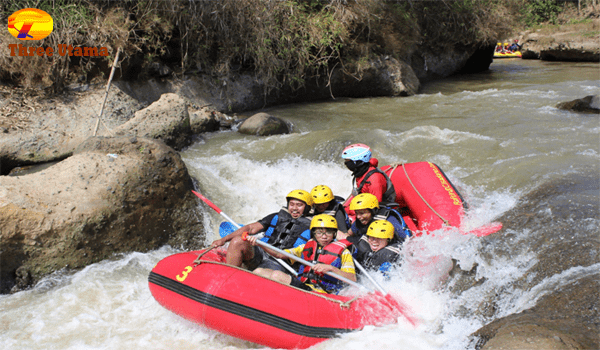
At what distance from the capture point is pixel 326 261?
3.45m

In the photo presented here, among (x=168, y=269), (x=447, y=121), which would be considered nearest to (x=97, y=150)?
(x=168, y=269)

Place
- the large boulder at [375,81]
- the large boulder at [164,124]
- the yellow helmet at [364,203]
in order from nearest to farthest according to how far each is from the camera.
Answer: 1. the yellow helmet at [364,203]
2. the large boulder at [164,124]
3. the large boulder at [375,81]

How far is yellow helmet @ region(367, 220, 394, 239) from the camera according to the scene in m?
3.50

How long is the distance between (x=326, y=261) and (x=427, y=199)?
4.67 feet

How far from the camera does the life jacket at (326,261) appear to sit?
345 centimetres

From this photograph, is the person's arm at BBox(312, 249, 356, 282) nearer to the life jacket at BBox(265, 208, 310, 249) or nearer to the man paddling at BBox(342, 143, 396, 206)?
the life jacket at BBox(265, 208, 310, 249)

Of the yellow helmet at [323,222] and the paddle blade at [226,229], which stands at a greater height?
the yellow helmet at [323,222]

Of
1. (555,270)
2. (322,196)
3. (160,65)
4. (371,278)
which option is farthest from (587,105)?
(160,65)

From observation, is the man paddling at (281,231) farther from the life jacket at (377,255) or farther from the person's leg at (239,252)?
the life jacket at (377,255)

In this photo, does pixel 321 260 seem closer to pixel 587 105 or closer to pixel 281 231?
pixel 281 231

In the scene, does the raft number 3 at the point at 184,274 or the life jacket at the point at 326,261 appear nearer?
the raft number 3 at the point at 184,274

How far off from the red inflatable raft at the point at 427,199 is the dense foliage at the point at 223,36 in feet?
17.7

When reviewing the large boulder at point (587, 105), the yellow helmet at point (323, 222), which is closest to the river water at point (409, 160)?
the large boulder at point (587, 105)

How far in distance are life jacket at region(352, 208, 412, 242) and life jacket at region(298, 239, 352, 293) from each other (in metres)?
0.36
